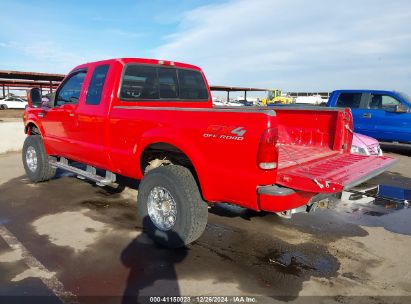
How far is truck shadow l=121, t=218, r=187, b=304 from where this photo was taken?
123 inches

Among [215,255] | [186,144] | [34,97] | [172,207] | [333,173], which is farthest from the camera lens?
Answer: [34,97]

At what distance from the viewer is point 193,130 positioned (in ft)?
11.7

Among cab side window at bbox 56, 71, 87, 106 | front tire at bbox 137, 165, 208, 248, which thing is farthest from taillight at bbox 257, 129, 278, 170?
cab side window at bbox 56, 71, 87, 106

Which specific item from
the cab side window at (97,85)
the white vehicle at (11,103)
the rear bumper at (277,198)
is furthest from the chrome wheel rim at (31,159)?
the white vehicle at (11,103)

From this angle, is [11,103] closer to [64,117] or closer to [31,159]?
[31,159]

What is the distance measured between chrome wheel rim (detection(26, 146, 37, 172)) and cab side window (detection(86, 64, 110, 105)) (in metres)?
2.39

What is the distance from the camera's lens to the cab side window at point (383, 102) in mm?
10695

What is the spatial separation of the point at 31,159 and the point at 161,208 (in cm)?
402

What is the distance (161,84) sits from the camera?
205 inches

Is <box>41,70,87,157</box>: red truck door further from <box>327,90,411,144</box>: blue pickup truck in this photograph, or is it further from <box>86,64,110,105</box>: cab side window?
<box>327,90,411,144</box>: blue pickup truck

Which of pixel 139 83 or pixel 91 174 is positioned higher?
pixel 139 83

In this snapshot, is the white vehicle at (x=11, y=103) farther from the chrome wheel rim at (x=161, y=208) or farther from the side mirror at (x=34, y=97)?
the chrome wheel rim at (x=161, y=208)

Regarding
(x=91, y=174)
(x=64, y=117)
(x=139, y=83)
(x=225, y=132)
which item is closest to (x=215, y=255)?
(x=225, y=132)

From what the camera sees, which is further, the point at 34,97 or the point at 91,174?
the point at 34,97
